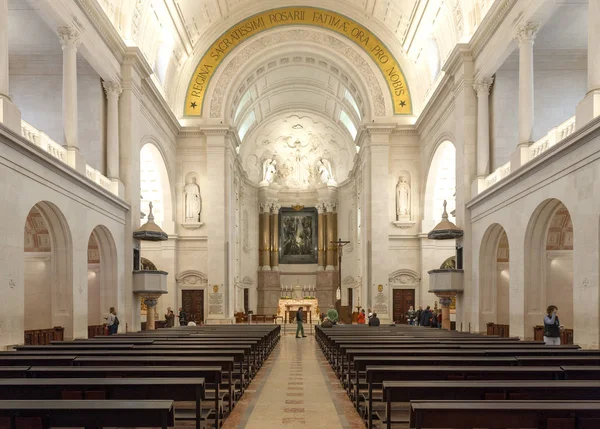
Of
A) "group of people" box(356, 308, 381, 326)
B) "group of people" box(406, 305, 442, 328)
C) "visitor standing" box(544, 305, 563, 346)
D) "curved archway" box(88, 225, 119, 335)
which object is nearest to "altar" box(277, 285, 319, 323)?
"group of people" box(356, 308, 381, 326)

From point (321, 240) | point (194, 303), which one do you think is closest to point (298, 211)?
point (321, 240)

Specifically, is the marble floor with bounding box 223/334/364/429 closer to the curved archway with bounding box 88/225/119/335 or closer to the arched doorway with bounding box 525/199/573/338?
the arched doorway with bounding box 525/199/573/338

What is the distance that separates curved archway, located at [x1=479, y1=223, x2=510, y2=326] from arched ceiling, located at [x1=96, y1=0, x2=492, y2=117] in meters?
7.34

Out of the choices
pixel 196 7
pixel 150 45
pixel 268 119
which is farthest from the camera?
pixel 268 119

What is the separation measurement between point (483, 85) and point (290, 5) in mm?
12863

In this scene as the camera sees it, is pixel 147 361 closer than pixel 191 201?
Yes

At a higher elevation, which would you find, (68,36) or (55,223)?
(68,36)

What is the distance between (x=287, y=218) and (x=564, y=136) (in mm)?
30541

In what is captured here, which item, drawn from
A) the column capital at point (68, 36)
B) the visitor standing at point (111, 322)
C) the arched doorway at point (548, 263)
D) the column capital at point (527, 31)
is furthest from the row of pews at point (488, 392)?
the column capital at point (68, 36)

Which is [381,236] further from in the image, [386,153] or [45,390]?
[45,390]

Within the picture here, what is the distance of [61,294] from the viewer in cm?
1733

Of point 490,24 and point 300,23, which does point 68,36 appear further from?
point 300,23

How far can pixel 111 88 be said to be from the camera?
22.0 meters

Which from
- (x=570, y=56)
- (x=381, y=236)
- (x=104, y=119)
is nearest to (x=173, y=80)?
(x=104, y=119)
